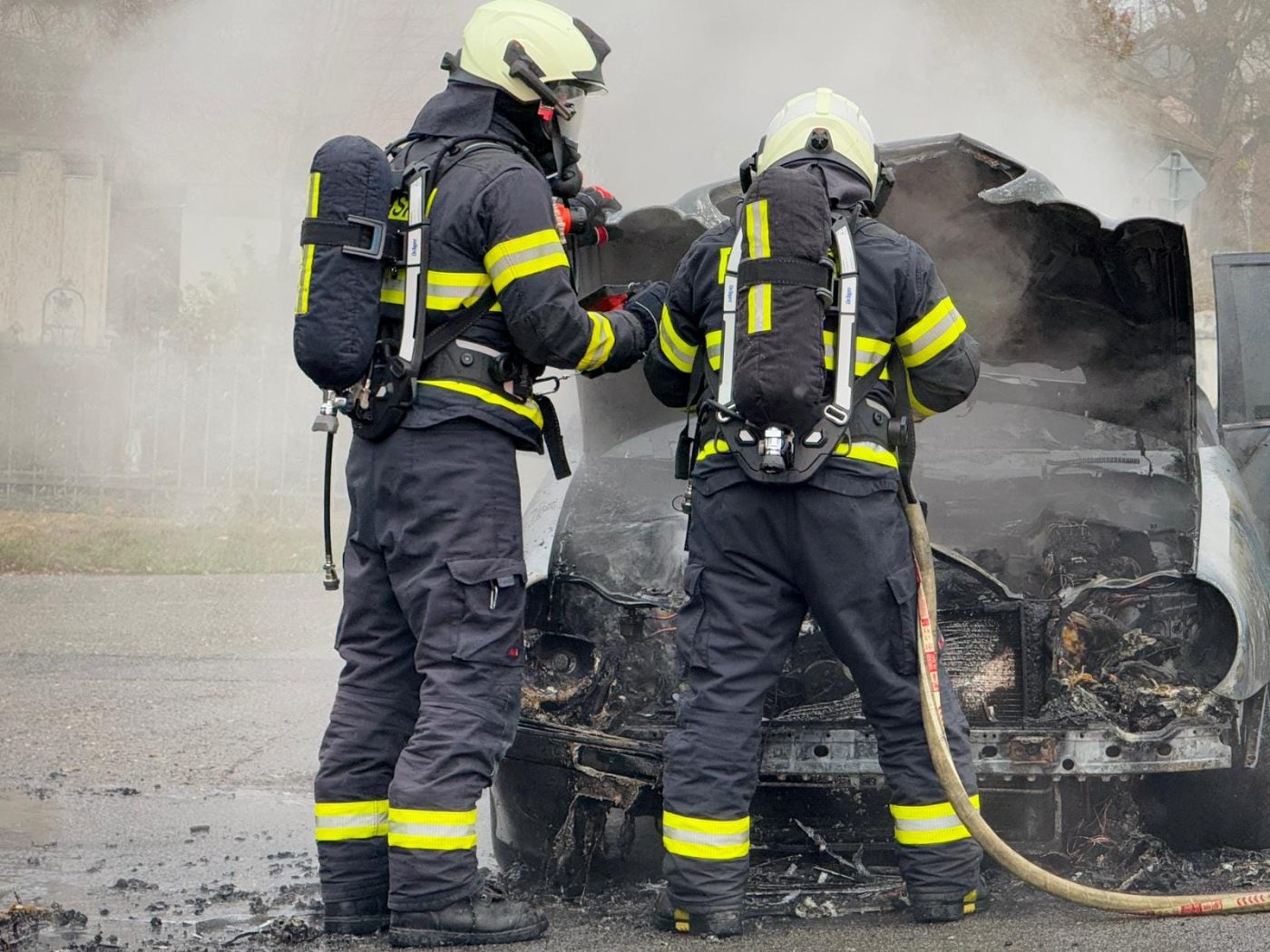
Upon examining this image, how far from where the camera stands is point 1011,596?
4273 mm

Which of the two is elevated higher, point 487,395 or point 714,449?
point 487,395

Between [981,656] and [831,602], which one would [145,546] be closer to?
[981,656]

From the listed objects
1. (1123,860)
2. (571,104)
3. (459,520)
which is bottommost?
(1123,860)

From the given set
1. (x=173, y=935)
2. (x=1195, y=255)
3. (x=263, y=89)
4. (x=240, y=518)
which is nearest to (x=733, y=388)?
(x=173, y=935)

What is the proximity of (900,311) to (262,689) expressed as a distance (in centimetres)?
434

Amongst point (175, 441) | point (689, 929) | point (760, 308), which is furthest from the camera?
point (175, 441)

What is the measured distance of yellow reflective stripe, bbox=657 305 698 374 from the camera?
412cm

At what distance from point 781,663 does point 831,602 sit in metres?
0.23

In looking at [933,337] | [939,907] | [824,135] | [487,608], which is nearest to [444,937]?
[487,608]

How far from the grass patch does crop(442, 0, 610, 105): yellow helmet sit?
324 inches

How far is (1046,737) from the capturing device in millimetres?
4027

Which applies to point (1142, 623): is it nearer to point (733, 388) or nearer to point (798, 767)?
point (798, 767)

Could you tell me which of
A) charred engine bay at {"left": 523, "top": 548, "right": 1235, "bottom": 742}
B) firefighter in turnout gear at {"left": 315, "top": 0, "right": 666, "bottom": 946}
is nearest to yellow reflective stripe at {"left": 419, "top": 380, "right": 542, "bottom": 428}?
firefighter in turnout gear at {"left": 315, "top": 0, "right": 666, "bottom": 946}

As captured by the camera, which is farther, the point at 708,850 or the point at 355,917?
the point at 355,917
